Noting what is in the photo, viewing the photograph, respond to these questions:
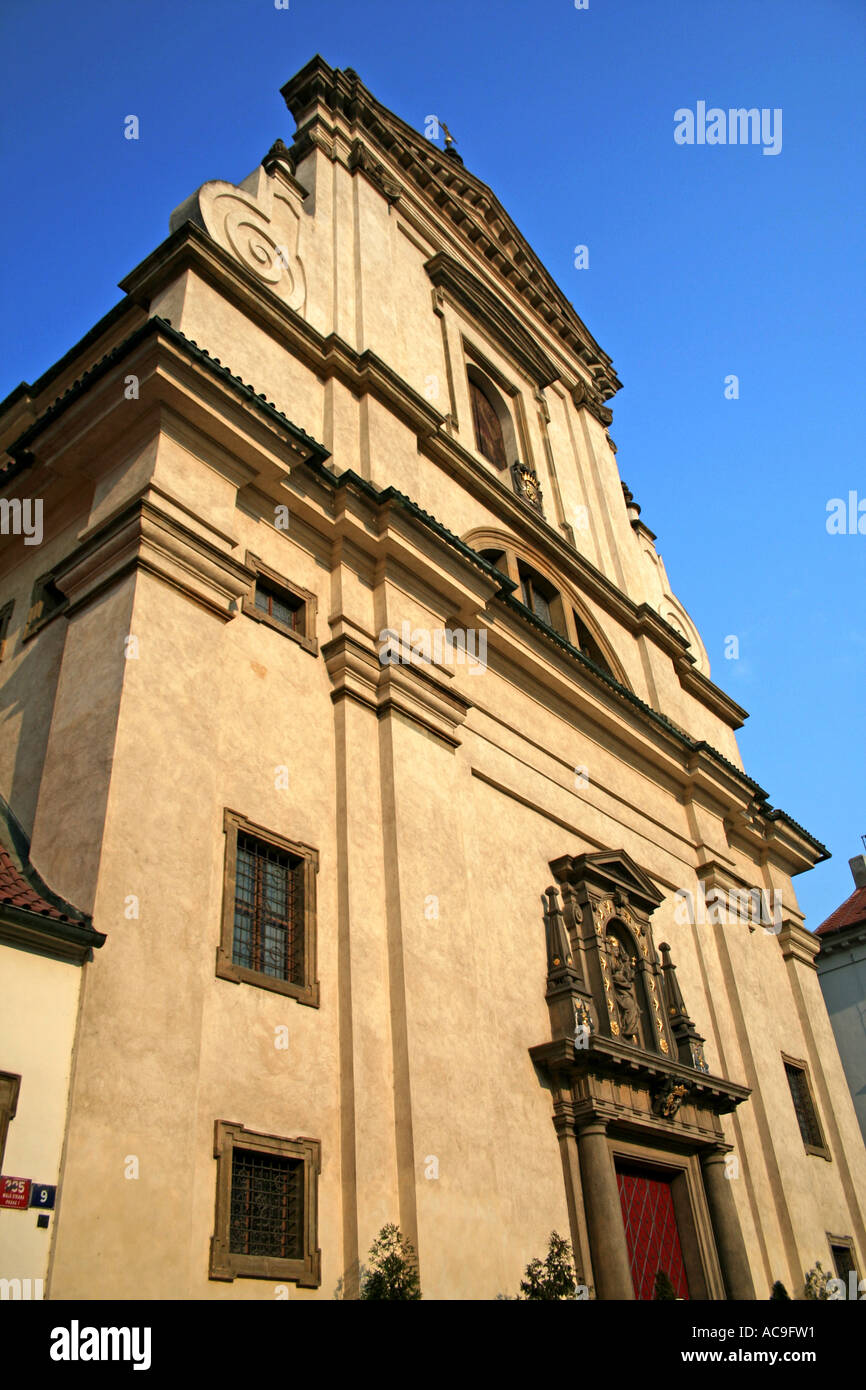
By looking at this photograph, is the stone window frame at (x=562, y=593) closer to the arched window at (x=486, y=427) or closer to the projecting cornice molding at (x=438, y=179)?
the arched window at (x=486, y=427)

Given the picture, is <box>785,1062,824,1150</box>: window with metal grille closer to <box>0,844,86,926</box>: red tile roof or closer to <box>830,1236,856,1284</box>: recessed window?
<box>830,1236,856,1284</box>: recessed window

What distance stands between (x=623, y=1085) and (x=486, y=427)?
1322cm

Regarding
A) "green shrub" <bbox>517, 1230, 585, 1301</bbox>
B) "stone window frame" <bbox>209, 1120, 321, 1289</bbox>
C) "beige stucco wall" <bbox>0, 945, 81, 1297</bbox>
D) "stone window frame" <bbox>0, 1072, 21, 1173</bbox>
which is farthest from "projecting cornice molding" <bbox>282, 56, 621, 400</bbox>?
"green shrub" <bbox>517, 1230, 585, 1301</bbox>

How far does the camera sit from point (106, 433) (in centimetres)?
1192

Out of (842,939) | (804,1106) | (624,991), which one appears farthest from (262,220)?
(842,939)

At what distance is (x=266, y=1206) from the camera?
894cm

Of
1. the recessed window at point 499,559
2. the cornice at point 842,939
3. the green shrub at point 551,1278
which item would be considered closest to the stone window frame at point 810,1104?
the green shrub at point 551,1278

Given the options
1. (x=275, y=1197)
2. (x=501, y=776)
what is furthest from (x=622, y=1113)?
(x=275, y=1197)

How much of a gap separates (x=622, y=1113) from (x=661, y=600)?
1458cm

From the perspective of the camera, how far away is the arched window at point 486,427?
69.6ft

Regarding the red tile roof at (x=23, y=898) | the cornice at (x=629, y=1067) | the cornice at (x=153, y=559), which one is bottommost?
the red tile roof at (x=23, y=898)

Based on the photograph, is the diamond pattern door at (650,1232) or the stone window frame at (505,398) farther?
the stone window frame at (505,398)
